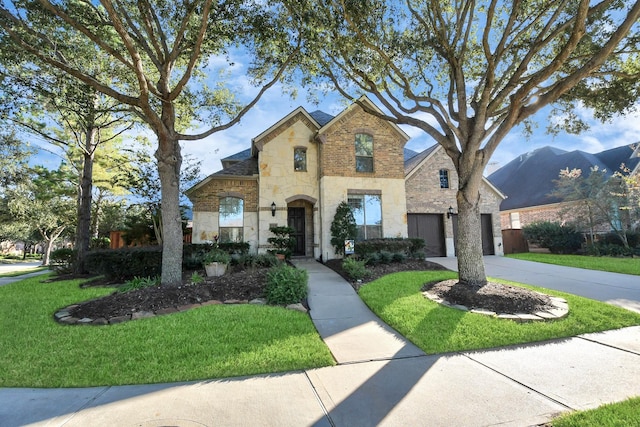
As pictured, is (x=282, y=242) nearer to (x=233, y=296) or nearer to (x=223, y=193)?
(x=223, y=193)

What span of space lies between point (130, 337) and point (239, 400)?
267 cm

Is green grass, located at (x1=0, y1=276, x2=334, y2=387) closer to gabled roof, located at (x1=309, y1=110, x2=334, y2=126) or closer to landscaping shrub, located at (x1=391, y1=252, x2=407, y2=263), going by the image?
landscaping shrub, located at (x1=391, y1=252, x2=407, y2=263)

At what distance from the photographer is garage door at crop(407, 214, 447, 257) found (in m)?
15.6

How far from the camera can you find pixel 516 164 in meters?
27.9

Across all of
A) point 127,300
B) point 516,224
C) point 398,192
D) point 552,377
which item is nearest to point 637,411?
point 552,377

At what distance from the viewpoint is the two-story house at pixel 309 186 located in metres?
13.5

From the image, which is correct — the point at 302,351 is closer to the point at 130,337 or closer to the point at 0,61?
the point at 130,337

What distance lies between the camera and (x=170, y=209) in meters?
7.80

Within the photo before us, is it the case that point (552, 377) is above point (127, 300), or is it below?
below

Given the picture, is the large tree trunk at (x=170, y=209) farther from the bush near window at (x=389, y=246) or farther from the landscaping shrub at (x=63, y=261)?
the landscaping shrub at (x=63, y=261)

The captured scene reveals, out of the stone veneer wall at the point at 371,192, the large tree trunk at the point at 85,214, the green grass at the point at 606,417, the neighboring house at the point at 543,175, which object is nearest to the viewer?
the green grass at the point at 606,417

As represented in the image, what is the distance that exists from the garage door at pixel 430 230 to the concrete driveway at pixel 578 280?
9.57ft

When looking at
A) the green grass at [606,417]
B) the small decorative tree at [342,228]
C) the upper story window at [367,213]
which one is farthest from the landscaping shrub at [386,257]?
the green grass at [606,417]

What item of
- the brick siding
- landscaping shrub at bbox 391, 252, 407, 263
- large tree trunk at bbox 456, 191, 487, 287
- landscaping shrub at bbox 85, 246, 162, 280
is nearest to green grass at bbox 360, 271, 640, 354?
large tree trunk at bbox 456, 191, 487, 287
